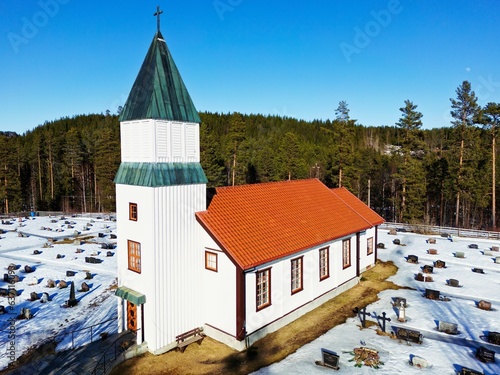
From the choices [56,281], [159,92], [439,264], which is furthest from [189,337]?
[439,264]

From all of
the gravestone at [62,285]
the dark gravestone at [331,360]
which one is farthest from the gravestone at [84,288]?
the dark gravestone at [331,360]

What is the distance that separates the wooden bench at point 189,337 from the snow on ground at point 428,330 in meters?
3.30

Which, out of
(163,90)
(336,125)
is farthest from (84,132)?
(163,90)

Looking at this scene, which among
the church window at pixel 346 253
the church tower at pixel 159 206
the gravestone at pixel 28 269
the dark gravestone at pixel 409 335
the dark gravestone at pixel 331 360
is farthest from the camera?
the gravestone at pixel 28 269

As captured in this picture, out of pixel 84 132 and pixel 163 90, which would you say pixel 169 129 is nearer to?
pixel 163 90

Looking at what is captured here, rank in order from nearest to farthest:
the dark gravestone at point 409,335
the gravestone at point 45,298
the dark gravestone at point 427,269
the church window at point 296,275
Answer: the dark gravestone at point 409,335
the church window at point 296,275
the gravestone at point 45,298
the dark gravestone at point 427,269

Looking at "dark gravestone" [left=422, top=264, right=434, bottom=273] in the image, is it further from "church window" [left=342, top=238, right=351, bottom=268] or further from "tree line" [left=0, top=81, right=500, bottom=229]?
"tree line" [left=0, top=81, right=500, bottom=229]

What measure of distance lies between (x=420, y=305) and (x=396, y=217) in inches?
1376

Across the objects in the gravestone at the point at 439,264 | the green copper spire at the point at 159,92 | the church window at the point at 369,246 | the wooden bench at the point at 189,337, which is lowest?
the gravestone at the point at 439,264

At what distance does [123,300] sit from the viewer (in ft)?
48.1

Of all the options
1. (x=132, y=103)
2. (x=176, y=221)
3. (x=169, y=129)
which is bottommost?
(x=176, y=221)

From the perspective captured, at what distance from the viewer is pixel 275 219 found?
1686cm

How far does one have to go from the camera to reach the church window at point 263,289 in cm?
1415

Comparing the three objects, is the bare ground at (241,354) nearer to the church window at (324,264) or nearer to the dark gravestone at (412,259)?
the church window at (324,264)
